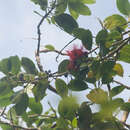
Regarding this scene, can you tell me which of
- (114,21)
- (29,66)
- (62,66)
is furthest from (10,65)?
(114,21)

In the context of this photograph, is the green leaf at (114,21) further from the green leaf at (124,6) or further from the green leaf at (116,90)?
the green leaf at (116,90)

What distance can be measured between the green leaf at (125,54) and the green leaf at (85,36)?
5.0 inches

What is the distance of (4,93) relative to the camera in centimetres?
101

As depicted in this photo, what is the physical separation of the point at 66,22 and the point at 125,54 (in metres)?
0.30

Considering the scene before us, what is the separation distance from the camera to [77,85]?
101 cm

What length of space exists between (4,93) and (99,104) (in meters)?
0.39

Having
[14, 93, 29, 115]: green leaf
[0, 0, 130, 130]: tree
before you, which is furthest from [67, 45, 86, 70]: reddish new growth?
[14, 93, 29, 115]: green leaf

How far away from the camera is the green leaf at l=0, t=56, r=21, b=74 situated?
1.01 metres

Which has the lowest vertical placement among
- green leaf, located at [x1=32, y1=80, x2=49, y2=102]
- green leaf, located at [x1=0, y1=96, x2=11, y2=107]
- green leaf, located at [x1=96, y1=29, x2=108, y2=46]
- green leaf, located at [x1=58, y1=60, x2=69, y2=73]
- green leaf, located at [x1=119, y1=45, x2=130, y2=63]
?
green leaf, located at [x1=0, y1=96, x2=11, y2=107]

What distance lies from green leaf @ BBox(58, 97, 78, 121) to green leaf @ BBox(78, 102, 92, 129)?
0.09 ft

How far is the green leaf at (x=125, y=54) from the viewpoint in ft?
3.18

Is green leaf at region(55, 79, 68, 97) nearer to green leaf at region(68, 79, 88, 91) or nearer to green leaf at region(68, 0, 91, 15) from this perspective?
green leaf at region(68, 79, 88, 91)

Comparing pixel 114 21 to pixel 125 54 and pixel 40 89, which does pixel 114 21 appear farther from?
pixel 40 89

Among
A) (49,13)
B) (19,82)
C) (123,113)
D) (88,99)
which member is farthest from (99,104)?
(49,13)
